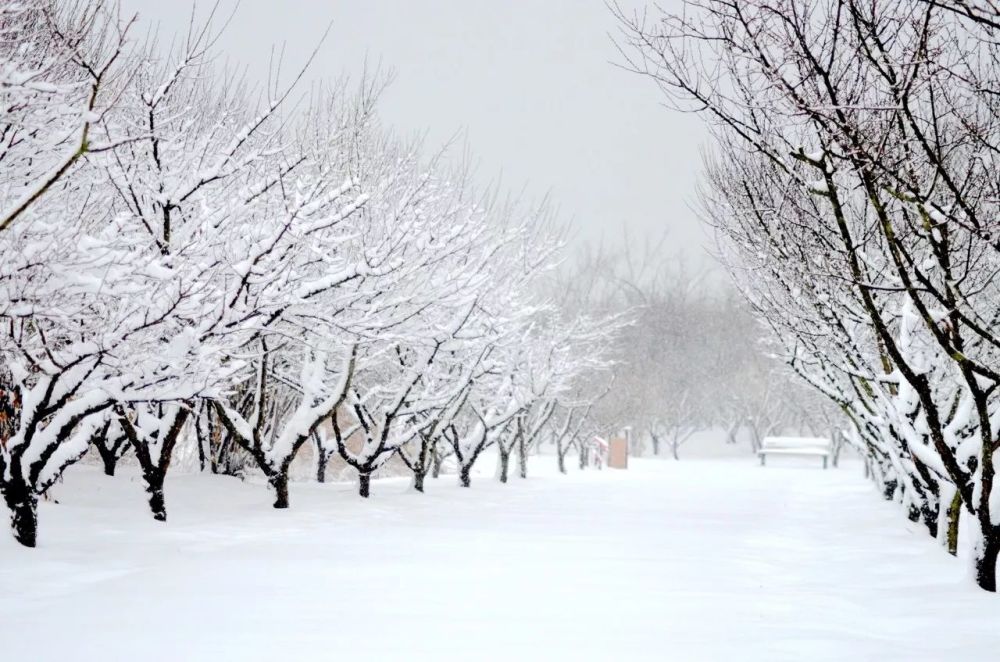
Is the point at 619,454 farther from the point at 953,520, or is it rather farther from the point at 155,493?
the point at 155,493

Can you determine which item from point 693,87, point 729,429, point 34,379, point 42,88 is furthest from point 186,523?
point 729,429

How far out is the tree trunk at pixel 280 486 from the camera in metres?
10.7

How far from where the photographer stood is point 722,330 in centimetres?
5572

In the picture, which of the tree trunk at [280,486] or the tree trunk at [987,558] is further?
the tree trunk at [280,486]

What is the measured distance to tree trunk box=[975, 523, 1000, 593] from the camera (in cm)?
597

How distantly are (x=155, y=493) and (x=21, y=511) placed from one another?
249cm

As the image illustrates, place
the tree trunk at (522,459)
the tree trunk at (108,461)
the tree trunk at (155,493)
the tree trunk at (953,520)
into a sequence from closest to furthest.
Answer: the tree trunk at (953,520)
the tree trunk at (155,493)
the tree trunk at (108,461)
the tree trunk at (522,459)

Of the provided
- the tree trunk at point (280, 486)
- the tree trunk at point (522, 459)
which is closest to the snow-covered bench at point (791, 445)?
the tree trunk at point (522, 459)

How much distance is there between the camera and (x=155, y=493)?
912 cm

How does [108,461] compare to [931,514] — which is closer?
[931,514]

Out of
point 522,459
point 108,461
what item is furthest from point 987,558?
point 522,459

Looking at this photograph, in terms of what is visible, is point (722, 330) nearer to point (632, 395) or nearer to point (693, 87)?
point (632, 395)

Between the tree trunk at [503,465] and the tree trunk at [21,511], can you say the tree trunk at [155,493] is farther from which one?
the tree trunk at [503,465]

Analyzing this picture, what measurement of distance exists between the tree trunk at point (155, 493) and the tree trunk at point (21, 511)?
2.34m
